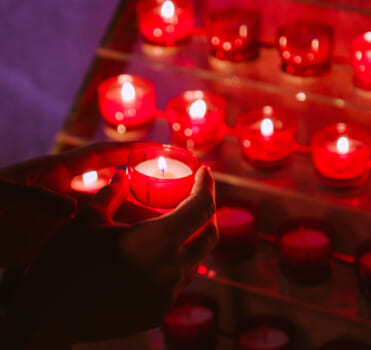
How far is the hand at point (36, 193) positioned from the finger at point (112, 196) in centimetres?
6

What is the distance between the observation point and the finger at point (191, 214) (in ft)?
2.65

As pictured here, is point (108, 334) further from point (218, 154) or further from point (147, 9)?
point (147, 9)

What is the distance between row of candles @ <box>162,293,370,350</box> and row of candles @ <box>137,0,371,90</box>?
60 cm

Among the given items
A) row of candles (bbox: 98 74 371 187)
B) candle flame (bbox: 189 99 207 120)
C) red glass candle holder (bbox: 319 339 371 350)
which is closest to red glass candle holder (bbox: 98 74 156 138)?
row of candles (bbox: 98 74 371 187)

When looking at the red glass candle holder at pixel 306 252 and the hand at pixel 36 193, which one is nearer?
the hand at pixel 36 193

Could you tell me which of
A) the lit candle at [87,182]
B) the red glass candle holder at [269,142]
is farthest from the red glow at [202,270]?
the lit candle at [87,182]

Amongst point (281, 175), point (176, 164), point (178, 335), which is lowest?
point (178, 335)

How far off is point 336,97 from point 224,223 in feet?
1.22

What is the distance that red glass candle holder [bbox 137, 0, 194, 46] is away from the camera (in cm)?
134

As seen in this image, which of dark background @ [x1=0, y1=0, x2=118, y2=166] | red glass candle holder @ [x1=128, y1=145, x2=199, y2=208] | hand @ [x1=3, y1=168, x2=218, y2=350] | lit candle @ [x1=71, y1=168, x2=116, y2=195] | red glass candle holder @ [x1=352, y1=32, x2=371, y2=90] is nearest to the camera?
hand @ [x1=3, y1=168, x2=218, y2=350]

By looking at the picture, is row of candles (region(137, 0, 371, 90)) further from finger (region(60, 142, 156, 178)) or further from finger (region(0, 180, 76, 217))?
finger (region(0, 180, 76, 217))

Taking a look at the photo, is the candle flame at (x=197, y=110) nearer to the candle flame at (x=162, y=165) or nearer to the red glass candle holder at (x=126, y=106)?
the red glass candle holder at (x=126, y=106)

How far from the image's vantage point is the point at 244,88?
1513 mm

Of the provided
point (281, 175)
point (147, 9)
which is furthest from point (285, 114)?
point (147, 9)
